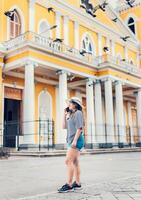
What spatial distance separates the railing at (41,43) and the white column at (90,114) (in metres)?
2.31

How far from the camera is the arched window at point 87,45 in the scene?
2608 cm

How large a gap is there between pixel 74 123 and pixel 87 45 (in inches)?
877

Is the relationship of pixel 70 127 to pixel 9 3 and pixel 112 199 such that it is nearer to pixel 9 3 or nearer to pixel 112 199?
pixel 112 199

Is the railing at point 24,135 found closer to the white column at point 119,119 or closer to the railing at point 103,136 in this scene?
the railing at point 103,136

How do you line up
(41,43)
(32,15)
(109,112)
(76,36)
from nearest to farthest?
(41,43), (32,15), (109,112), (76,36)

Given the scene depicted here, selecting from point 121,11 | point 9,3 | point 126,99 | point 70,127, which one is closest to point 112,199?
point 70,127

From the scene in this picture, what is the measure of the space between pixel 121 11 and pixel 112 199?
35714 mm

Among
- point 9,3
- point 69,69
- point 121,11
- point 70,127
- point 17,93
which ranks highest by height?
point 121,11

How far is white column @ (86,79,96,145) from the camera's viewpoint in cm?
2150

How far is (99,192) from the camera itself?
172 inches

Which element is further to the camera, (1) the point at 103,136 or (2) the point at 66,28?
(2) the point at 66,28

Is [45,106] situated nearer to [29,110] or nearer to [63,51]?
[63,51]

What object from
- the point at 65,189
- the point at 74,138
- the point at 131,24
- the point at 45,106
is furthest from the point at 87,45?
the point at 65,189

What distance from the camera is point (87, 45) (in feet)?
86.5
